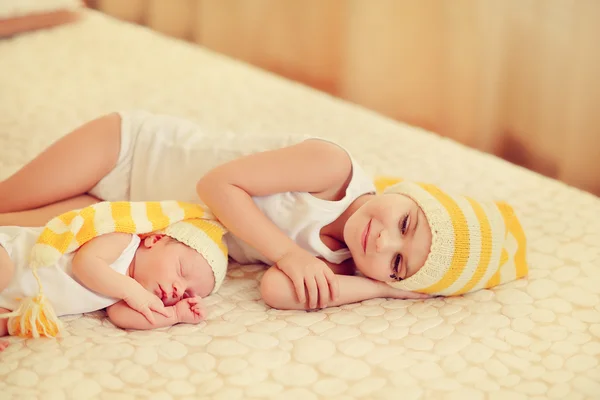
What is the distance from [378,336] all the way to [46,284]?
0.58 metres

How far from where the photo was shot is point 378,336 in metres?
1.18

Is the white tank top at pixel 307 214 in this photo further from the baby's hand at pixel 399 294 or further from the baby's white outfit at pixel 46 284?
the baby's white outfit at pixel 46 284

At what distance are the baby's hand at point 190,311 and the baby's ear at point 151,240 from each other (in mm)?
124

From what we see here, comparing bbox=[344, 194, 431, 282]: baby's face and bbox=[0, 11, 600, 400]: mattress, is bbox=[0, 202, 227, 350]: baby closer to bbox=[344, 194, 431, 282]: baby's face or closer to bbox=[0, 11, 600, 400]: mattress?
bbox=[0, 11, 600, 400]: mattress

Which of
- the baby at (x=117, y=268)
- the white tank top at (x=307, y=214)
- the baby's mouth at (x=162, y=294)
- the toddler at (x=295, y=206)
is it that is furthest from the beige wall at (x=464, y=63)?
the baby's mouth at (x=162, y=294)

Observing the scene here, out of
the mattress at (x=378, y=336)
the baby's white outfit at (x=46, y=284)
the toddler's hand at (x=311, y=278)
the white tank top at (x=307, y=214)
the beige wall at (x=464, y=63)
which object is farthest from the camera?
the beige wall at (x=464, y=63)

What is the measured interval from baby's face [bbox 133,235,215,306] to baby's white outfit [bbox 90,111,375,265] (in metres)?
0.16

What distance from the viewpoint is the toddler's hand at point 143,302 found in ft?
3.78

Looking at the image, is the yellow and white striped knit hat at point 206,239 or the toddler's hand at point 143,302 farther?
the yellow and white striped knit hat at point 206,239

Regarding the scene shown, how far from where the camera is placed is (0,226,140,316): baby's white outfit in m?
1.14

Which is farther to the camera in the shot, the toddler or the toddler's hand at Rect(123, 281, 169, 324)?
the toddler

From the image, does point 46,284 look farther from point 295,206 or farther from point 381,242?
point 381,242

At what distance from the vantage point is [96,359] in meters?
1.06

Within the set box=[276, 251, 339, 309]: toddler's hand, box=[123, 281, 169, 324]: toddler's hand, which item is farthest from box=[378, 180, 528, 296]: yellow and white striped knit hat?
box=[123, 281, 169, 324]: toddler's hand
